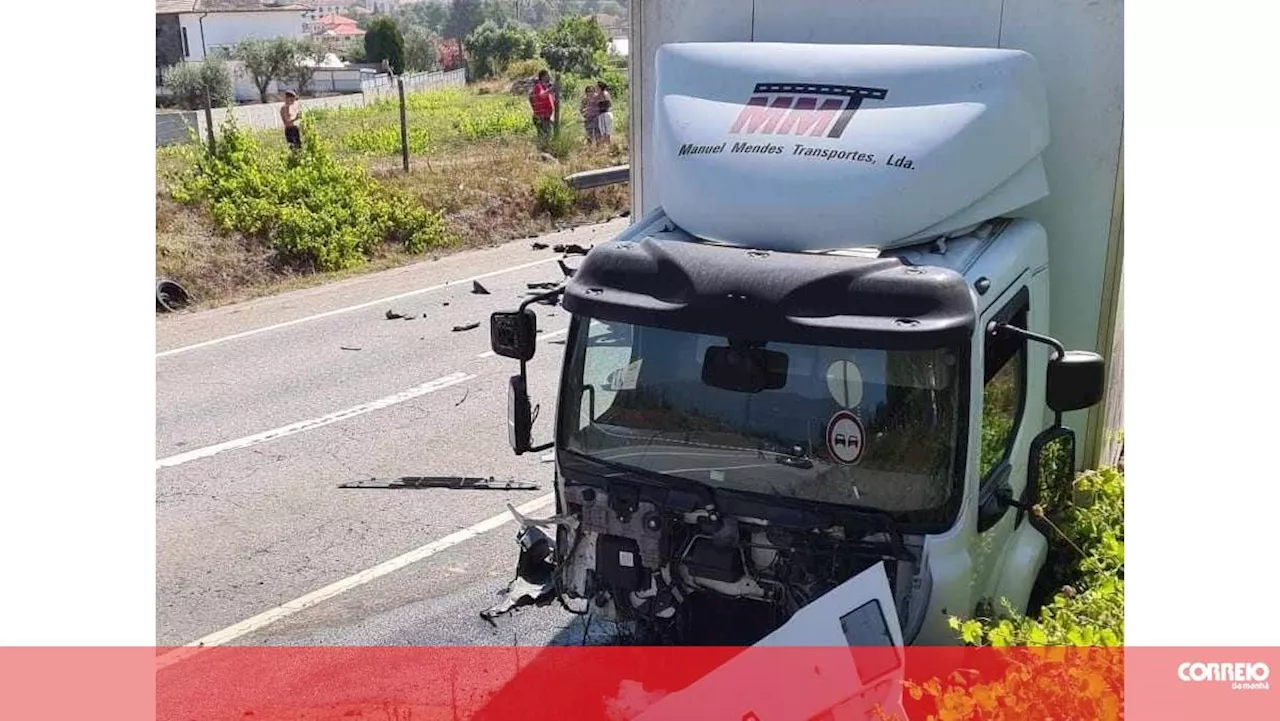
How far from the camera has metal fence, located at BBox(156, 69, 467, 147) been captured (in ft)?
63.9

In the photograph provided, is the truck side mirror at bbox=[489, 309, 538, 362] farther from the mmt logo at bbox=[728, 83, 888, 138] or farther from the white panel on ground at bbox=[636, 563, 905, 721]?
the white panel on ground at bbox=[636, 563, 905, 721]

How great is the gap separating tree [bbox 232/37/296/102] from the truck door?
166ft

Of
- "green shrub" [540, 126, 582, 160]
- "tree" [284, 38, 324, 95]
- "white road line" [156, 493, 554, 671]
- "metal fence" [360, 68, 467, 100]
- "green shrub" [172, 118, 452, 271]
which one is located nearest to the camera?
"white road line" [156, 493, 554, 671]

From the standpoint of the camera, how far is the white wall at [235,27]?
62.1 m

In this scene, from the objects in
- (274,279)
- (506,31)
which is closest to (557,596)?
(274,279)

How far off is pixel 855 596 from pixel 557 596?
5.34 feet

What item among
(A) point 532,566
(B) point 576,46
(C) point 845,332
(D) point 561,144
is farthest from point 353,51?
(C) point 845,332

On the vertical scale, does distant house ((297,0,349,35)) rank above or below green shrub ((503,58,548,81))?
above

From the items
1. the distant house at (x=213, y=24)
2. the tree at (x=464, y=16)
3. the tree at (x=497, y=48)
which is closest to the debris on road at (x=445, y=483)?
the distant house at (x=213, y=24)

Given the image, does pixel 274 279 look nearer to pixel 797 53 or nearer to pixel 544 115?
pixel 544 115

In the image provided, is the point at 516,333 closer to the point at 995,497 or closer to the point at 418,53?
the point at 995,497

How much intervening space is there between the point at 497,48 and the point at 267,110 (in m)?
30.2

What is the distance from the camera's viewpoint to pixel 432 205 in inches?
715

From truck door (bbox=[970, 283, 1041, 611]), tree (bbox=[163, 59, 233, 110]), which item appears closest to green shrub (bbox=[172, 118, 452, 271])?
truck door (bbox=[970, 283, 1041, 611])
